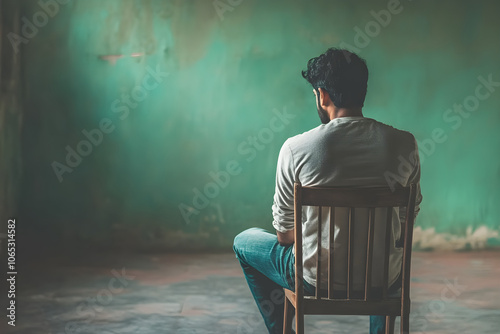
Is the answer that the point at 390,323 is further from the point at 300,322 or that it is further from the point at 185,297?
the point at 185,297

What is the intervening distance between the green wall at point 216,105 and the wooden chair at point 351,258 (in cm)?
309

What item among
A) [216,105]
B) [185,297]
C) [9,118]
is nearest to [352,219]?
[185,297]

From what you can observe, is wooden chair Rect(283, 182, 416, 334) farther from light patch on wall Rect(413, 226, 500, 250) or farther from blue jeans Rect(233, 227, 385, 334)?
light patch on wall Rect(413, 226, 500, 250)

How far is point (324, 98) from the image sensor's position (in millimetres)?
2043

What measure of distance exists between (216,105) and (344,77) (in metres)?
3.00

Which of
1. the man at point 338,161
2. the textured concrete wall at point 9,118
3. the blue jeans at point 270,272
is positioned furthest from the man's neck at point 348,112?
the textured concrete wall at point 9,118

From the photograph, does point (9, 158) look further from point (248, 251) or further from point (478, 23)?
point (478, 23)

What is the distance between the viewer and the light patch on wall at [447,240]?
506cm

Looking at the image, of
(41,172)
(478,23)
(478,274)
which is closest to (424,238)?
(478,274)

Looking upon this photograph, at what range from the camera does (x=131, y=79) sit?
4828 mm

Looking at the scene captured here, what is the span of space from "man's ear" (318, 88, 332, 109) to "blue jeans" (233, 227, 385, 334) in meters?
0.48

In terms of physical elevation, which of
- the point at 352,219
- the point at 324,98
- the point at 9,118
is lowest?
the point at 352,219

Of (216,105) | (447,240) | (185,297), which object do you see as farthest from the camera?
(447,240)

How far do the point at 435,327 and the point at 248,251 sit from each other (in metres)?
1.36
